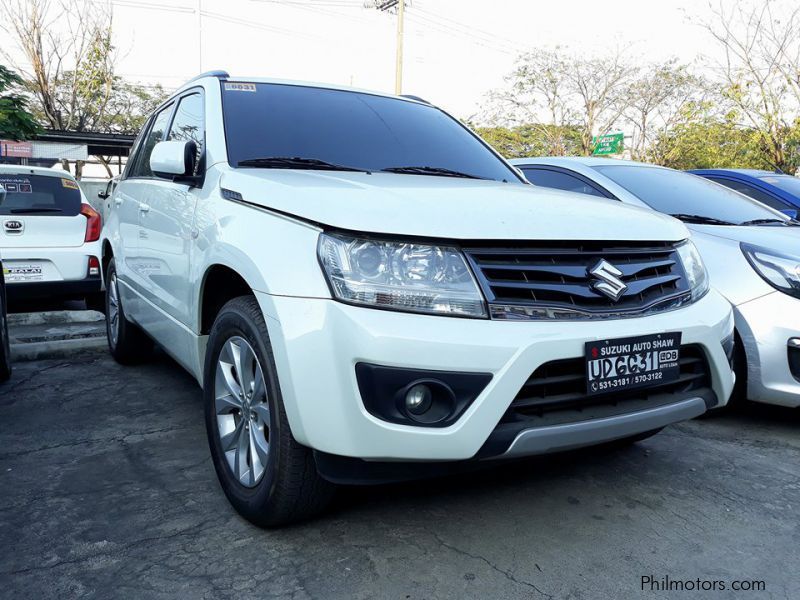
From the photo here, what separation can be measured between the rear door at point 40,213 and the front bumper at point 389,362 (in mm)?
5085

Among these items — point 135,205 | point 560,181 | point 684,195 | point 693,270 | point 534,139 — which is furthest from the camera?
point 534,139

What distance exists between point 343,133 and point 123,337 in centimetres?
236

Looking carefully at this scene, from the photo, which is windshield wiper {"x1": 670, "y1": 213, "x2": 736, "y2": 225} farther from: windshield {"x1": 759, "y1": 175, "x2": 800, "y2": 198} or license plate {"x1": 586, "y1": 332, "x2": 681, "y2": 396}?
windshield {"x1": 759, "y1": 175, "x2": 800, "y2": 198}

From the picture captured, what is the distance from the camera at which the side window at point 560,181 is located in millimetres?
4723

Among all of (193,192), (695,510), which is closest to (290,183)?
(193,192)

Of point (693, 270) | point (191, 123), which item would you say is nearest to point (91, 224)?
point (191, 123)

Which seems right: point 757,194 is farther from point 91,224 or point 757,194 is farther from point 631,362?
point 91,224

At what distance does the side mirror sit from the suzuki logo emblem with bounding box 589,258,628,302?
68.0 inches

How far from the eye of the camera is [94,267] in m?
6.55

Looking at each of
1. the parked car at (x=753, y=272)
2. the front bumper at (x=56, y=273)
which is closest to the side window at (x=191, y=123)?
the parked car at (x=753, y=272)

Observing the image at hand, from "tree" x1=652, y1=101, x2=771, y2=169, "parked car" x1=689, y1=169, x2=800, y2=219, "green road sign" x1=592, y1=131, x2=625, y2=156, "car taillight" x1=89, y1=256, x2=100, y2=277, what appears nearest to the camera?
"parked car" x1=689, y1=169, x2=800, y2=219

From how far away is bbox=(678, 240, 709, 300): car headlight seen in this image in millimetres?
2695

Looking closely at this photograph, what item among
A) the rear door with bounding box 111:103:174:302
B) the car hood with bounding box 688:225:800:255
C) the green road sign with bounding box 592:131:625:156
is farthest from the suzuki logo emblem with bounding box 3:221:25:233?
the green road sign with bounding box 592:131:625:156

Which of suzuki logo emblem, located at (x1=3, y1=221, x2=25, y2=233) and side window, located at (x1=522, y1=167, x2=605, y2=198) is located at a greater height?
side window, located at (x1=522, y1=167, x2=605, y2=198)
